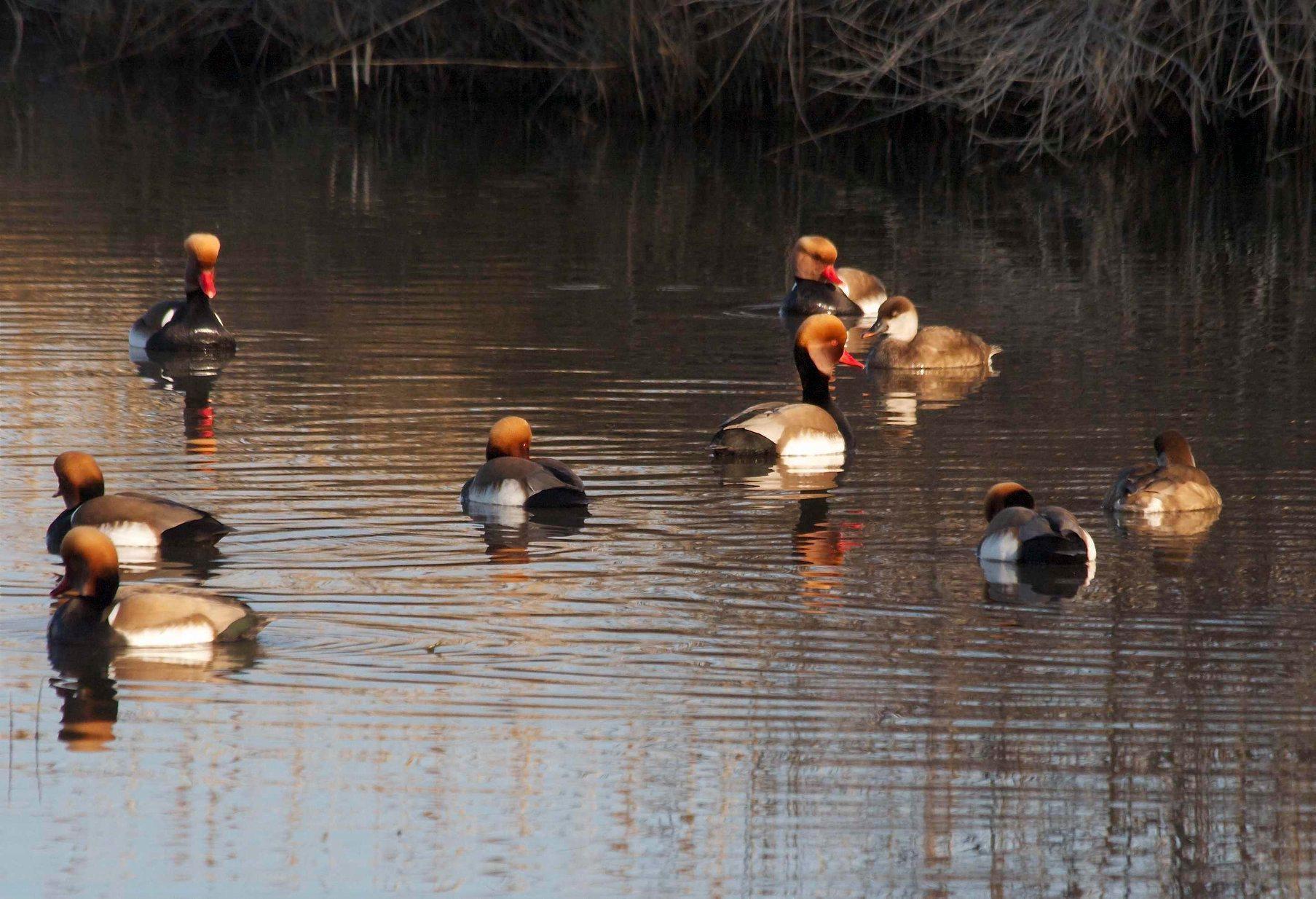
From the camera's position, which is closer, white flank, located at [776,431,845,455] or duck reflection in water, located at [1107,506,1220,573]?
duck reflection in water, located at [1107,506,1220,573]

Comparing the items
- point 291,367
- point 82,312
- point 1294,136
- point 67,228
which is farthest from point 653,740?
point 1294,136

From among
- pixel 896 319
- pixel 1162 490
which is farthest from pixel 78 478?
pixel 896 319

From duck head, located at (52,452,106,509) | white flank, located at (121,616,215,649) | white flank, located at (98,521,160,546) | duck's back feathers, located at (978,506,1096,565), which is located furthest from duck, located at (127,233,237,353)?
duck's back feathers, located at (978,506,1096,565)

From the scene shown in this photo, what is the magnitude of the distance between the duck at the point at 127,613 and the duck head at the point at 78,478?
5.58ft

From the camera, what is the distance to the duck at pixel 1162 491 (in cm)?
1030

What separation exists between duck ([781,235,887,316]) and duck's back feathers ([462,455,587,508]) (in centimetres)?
705

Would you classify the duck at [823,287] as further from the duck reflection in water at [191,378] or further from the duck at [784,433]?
the duck at [784,433]

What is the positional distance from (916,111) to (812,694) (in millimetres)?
27173

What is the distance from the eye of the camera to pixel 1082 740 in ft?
23.5

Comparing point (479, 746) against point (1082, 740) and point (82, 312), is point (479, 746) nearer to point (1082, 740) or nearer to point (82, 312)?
point (1082, 740)

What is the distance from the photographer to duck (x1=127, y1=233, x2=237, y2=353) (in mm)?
15320

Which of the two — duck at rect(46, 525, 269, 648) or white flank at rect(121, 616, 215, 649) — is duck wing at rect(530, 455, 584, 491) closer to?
duck at rect(46, 525, 269, 648)

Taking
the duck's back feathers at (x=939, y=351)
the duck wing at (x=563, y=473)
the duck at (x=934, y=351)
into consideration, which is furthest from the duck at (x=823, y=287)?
the duck wing at (x=563, y=473)

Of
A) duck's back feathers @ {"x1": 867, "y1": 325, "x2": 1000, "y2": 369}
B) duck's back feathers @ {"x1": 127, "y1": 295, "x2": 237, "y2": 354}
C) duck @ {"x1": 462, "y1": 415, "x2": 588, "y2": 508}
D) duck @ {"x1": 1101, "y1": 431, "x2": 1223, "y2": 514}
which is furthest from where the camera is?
duck's back feathers @ {"x1": 127, "y1": 295, "x2": 237, "y2": 354}
